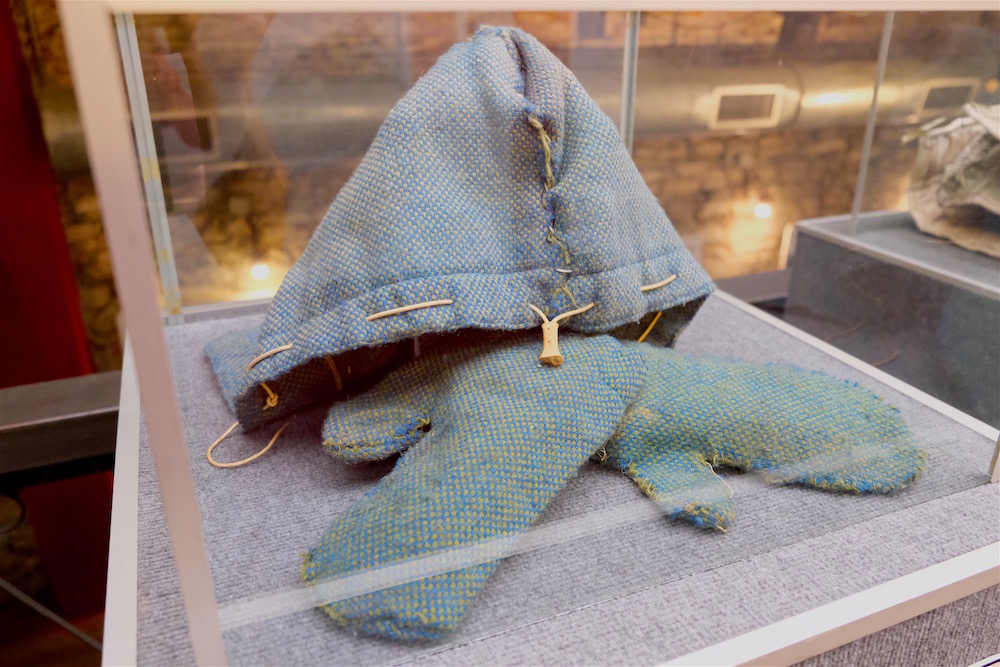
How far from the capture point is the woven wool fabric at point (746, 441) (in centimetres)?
60

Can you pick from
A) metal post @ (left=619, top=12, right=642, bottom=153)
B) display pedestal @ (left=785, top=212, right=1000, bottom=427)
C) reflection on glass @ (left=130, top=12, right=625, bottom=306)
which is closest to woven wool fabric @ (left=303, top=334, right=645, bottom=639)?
reflection on glass @ (left=130, top=12, right=625, bottom=306)

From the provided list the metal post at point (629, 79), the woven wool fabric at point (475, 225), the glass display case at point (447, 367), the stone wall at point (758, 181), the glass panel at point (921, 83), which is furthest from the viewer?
the stone wall at point (758, 181)

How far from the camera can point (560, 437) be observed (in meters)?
0.56

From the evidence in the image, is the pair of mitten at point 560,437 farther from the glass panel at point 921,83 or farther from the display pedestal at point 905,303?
the glass panel at point 921,83

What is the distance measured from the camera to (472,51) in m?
0.65

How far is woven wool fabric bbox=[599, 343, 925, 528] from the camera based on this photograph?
595 millimetres

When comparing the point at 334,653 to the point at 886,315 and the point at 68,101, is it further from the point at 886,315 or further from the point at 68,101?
the point at 886,315

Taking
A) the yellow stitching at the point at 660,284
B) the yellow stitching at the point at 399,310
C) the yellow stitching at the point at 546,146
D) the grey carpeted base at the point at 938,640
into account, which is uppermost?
the yellow stitching at the point at 546,146

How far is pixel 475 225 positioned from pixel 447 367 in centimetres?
12

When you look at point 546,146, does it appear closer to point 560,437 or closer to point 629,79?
point 560,437

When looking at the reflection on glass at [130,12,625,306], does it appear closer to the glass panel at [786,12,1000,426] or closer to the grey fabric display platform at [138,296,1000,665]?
the grey fabric display platform at [138,296,1000,665]

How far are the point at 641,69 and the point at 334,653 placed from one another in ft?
2.94

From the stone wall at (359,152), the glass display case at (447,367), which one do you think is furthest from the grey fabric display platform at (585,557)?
the stone wall at (359,152)

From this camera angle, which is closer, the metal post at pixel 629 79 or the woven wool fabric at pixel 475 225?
the woven wool fabric at pixel 475 225
